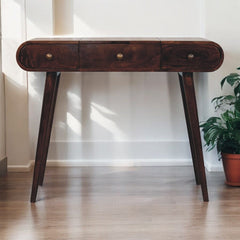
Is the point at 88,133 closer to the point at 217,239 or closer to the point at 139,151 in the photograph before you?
the point at 139,151

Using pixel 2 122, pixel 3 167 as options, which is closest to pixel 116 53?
pixel 2 122

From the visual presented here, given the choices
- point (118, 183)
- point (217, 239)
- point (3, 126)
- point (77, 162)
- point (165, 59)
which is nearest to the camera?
point (217, 239)

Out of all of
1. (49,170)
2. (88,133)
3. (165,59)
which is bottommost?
(49,170)

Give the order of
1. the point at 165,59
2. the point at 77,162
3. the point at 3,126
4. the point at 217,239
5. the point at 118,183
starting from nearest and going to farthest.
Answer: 1. the point at 217,239
2. the point at 165,59
3. the point at 118,183
4. the point at 3,126
5. the point at 77,162

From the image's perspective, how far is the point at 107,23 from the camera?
112 inches

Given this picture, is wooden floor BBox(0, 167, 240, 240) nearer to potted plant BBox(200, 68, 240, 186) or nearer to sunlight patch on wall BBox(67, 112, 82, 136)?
potted plant BBox(200, 68, 240, 186)

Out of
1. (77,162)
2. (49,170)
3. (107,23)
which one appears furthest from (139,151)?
(107,23)

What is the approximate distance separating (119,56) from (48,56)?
34cm

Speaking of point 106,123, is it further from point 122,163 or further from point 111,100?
point 122,163

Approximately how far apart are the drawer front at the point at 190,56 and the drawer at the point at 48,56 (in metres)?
0.44

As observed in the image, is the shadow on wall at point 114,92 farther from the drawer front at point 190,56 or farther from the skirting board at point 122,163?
the drawer front at point 190,56

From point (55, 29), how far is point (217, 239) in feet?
5.57

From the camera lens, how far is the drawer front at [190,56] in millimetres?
2156

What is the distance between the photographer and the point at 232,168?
246cm
